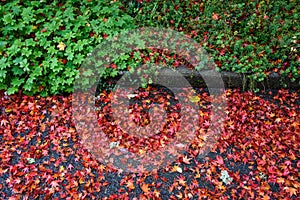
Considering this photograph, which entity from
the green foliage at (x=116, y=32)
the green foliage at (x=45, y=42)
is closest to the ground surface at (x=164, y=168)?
the green foliage at (x=45, y=42)

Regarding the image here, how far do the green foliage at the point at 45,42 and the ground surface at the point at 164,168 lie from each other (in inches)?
11.8

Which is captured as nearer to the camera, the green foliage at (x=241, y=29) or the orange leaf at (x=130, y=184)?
the orange leaf at (x=130, y=184)

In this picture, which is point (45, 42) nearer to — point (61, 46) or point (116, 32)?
point (61, 46)

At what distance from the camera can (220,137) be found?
3.87 meters

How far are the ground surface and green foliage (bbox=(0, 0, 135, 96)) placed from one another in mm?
301

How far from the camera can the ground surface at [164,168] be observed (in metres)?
3.23

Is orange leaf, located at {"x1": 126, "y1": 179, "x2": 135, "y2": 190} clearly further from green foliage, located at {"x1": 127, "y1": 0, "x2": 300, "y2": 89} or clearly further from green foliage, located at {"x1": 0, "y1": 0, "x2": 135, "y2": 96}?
green foliage, located at {"x1": 127, "y1": 0, "x2": 300, "y2": 89}

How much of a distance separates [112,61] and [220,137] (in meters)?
1.97

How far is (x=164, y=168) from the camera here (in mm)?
3492

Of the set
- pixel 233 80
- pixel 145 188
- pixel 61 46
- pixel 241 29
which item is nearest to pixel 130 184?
pixel 145 188

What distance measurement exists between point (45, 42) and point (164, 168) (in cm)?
253

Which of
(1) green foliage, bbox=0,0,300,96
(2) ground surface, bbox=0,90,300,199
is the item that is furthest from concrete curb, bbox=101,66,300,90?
(2) ground surface, bbox=0,90,300,199

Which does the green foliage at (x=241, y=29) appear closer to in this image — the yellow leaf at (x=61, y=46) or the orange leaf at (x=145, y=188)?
the yellow leaf at (x=61, y=46)

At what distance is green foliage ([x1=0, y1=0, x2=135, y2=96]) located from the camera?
4.20 meters
